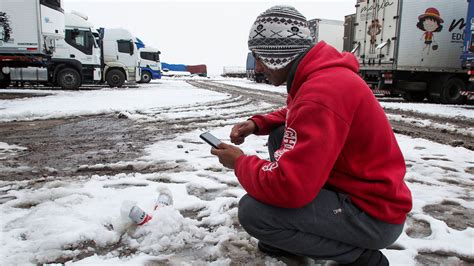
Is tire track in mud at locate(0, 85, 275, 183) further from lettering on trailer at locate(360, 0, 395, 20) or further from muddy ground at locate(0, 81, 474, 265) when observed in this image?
lettering on trailer at locate(360, 0, 395, 20)

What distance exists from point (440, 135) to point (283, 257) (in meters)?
5.24

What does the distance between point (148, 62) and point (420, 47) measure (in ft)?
65.1

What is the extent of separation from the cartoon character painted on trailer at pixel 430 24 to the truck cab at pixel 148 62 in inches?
764

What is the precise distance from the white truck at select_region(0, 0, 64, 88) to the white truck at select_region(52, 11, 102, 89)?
906 millimetres

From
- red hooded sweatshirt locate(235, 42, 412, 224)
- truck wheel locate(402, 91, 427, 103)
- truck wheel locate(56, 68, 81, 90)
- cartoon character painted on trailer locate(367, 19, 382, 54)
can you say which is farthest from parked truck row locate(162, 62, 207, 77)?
red hooded sweatshirt locate(235, 42, 412, 224)

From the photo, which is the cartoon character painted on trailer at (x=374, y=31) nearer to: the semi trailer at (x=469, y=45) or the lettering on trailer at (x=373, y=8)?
the lettering on trailer at (x=373, y=8)

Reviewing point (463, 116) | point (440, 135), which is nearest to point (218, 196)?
point (440, 135)

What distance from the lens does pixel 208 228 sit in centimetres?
245

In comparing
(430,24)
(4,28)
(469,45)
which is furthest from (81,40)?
(469,45)

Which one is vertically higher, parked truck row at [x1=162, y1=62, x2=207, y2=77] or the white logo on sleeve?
parked truck row at [x1=162, y1=62, x2=207, y2=77]

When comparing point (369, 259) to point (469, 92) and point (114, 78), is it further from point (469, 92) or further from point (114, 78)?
point (114, 78)

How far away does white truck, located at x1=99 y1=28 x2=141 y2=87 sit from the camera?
65.2 feet

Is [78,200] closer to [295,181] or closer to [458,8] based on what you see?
[295,181]

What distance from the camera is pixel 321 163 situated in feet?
4.63
